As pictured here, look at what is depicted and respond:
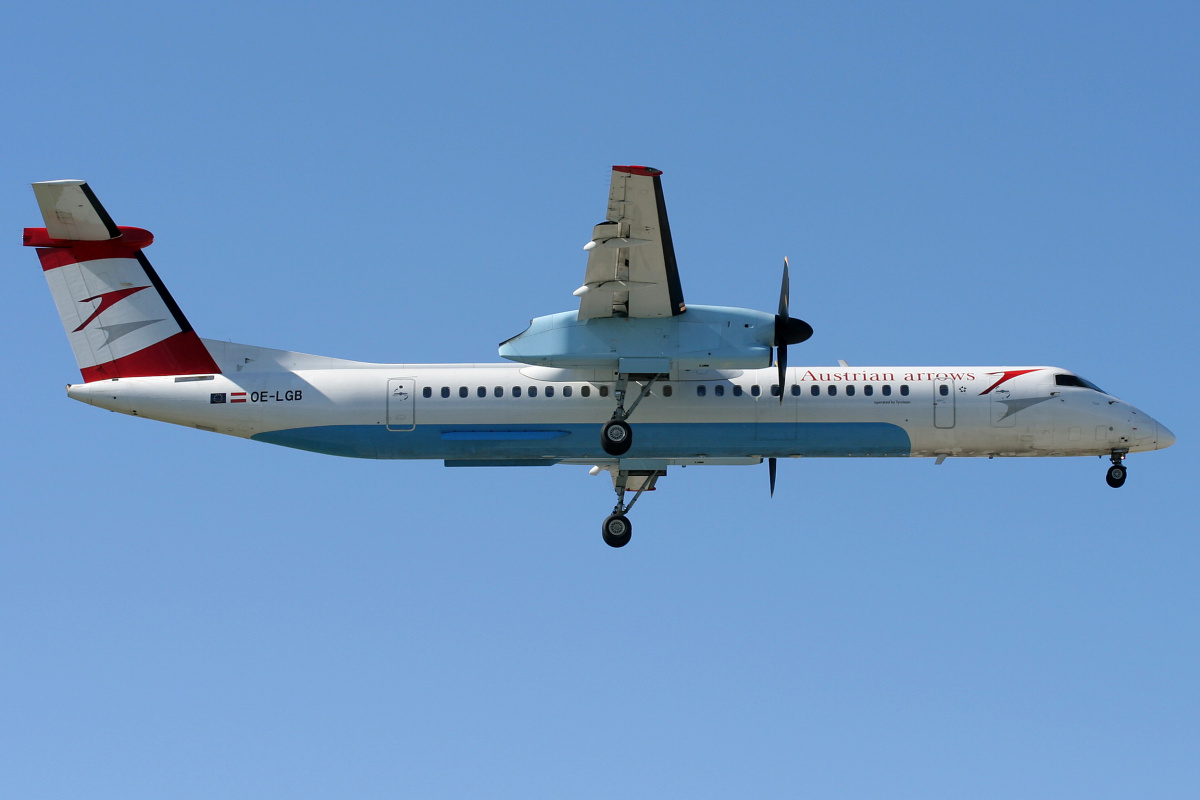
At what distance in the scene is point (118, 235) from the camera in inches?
1190

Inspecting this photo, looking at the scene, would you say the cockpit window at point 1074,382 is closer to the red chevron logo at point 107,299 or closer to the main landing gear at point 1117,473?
the main landing gear at point 1117,473

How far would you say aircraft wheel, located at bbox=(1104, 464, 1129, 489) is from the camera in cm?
3011

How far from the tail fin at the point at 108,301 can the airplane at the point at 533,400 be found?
3 centimetres

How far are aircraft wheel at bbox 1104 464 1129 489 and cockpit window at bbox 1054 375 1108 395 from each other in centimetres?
166

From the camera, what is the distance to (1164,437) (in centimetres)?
3036

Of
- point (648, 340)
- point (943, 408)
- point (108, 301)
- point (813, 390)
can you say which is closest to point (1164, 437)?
point (943, 408)

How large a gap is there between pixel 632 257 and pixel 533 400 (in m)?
4.59

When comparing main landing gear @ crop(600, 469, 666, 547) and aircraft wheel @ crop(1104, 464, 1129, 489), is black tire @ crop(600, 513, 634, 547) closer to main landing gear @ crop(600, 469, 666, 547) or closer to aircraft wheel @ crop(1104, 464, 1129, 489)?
main landing gear @ crop(600, 469, 666, 547)

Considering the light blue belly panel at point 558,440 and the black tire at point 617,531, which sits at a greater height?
the light blue belly panel at point 558,440

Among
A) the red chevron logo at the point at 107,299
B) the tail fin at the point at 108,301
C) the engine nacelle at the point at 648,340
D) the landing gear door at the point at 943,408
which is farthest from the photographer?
the red chevron logo at the point at 107,299

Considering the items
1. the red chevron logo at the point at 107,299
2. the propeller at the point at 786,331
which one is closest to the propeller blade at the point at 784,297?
the propeller at the point at 786,331

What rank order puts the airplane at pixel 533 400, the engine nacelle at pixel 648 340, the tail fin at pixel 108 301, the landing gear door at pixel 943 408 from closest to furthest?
the engine nacelle at pixel 648 340 < the airplane at pixel 533 400 < the landing gear door at pixel 943 408 < the tail fin at pixel 108 301

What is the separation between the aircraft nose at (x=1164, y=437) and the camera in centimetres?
3031

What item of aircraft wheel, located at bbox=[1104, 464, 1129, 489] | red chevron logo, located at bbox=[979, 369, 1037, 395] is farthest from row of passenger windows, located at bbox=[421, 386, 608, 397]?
aircraft wheel, located at bbox=[1104, 464, 1129, 489]
